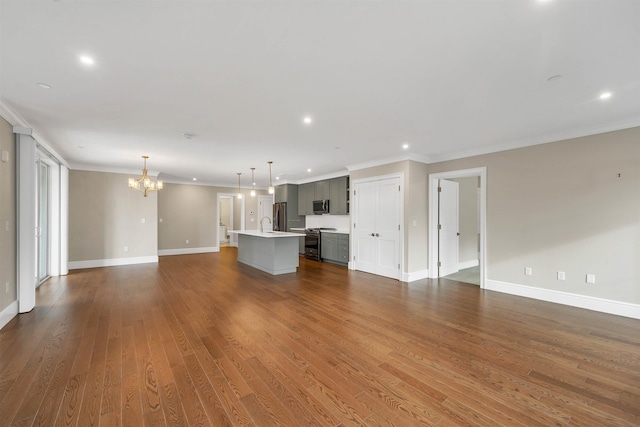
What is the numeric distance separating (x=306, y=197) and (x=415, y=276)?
4519 mm

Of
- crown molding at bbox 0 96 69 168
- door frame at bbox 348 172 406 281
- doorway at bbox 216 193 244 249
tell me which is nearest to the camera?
crown molding at bbox 0 96 69 168

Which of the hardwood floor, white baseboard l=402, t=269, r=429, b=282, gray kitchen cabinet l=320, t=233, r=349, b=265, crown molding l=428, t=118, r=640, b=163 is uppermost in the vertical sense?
crown molding l=428, t=118, r=640, b=163

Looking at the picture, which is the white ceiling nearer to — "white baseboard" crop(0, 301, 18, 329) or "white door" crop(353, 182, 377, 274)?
"white door" crop(353, 182, 377, 274)

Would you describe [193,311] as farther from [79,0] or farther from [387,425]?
[79,0]

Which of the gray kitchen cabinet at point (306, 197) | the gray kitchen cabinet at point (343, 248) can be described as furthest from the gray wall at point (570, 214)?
the gray kitchen cabinet at point (306, 197)

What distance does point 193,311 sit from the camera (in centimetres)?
360

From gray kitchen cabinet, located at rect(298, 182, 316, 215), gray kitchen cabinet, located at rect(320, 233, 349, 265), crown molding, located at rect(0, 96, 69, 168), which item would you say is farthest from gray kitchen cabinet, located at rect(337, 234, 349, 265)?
crown molding, located at rect(0, 96, 69, 168)

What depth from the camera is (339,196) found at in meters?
7.41

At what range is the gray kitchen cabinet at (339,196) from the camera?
720cm

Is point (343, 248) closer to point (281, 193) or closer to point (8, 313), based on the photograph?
point (281, 193)

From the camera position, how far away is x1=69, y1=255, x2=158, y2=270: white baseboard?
6516mm

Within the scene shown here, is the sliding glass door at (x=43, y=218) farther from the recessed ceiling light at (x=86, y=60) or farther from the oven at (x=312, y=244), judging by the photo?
the oven at (x=312, y=244)

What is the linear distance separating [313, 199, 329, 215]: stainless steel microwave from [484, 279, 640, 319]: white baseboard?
4.44 meters

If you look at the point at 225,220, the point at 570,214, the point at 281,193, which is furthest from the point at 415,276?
the point at 225,220
